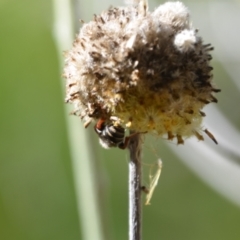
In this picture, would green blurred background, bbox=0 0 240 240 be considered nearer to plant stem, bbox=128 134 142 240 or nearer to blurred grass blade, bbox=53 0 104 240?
blurred grass blade, bbox=53 0 104 240

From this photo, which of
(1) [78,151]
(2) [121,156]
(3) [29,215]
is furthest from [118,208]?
(1) [78,151]

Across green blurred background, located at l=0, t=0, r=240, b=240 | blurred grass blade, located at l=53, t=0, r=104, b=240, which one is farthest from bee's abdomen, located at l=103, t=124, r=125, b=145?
green blurred background, located at l=0, t=0, r=240, b=240

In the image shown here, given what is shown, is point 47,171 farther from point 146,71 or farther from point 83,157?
point 146,71

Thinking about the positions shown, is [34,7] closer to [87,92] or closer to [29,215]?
[29,215]

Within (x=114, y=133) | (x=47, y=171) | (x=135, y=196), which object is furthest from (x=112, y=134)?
(x=47, y=171)

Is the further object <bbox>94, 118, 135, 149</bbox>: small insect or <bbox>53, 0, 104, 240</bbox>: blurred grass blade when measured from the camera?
<bbox>53, 0, 104, 240</bbox>: blurred grass blade

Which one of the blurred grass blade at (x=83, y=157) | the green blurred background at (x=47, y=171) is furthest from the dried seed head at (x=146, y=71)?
the green blurred background at (x=47, y=171)
